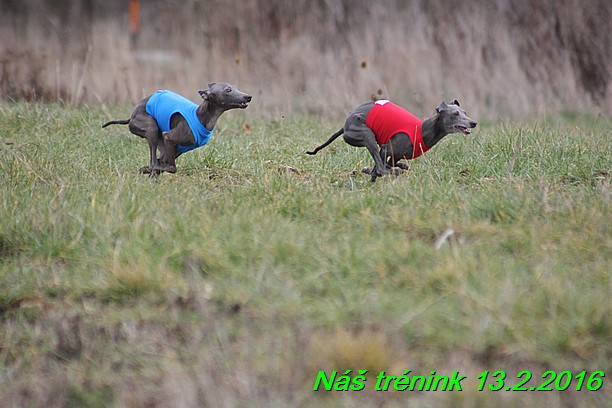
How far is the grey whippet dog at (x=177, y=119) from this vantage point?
620 cm

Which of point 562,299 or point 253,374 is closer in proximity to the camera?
point 253,374

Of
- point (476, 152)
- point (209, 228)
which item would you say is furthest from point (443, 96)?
point (209, 228)

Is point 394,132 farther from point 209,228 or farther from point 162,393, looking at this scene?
point 162,393

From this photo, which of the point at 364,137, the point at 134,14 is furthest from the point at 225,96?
the point at 134,14

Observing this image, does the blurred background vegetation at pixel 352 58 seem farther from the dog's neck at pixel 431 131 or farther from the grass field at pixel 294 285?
the grass field at pixel 294 285

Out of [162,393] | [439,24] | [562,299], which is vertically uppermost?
[439,24]

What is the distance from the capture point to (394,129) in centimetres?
610

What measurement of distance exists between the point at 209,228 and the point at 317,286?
922mm

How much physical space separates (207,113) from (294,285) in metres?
2.45

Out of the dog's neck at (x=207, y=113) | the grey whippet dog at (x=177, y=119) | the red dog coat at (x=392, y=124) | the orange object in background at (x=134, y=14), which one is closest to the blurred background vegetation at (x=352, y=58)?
the grey whippet dog at (x=177, y=119)

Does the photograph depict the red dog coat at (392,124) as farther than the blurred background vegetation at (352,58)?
No

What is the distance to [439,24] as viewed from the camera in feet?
38.8

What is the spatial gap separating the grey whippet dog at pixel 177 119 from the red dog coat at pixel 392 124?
0.94m

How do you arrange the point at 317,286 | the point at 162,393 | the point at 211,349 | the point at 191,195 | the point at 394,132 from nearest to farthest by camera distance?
the point at 162,393, the point at 211,349, the point at 317,286, the point at 191,195, the point at 394,132
